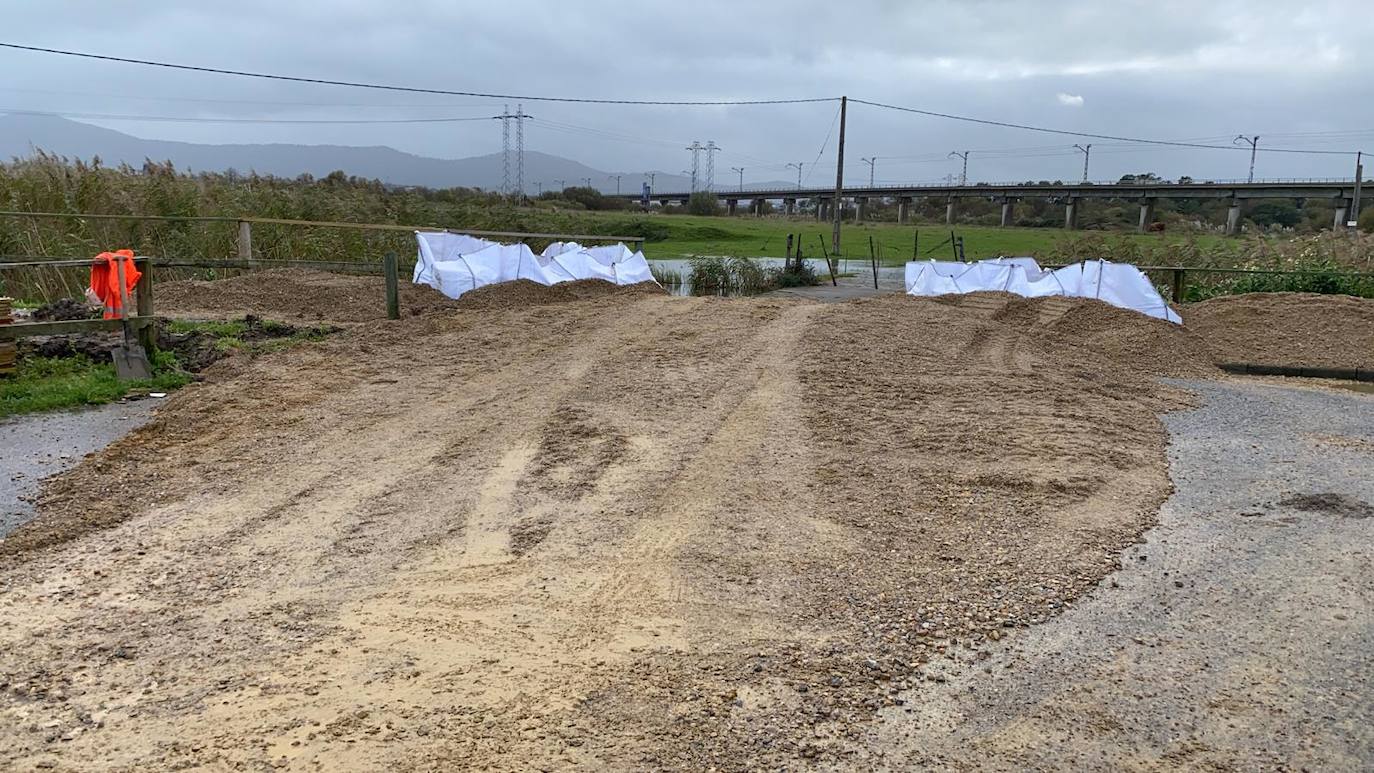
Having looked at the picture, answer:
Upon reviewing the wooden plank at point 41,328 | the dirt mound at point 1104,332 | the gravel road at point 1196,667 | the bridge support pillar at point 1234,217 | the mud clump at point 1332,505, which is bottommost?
the gravel road at point 1196,667

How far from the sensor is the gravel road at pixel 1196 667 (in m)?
3.09

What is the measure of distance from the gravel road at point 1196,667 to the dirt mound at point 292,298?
1006 cm

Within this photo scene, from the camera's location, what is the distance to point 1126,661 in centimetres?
372

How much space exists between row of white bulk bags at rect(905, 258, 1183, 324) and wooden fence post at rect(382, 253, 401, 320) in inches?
343

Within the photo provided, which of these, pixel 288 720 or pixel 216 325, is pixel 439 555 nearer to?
pixel 288 720

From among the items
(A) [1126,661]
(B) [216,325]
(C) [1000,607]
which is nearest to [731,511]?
A: (C) [1000,607]

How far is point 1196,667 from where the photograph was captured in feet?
12.1

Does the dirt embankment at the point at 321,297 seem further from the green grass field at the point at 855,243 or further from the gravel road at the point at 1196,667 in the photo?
the green grass field at the point at 855,243

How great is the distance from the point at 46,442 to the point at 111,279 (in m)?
2.82

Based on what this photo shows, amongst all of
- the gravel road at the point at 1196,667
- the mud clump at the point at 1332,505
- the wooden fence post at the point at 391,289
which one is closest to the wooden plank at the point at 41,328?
the wooden fence post at the point at 391,289

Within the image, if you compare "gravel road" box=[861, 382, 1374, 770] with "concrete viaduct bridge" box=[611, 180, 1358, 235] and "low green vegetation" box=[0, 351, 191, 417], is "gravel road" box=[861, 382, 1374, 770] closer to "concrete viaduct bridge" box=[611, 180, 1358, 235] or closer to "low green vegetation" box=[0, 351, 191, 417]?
"low green vegetation" box=[0, 351, 191, 417]

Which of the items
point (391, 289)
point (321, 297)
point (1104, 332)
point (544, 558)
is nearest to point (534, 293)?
point (391, 289)

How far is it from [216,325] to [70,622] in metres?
8.03

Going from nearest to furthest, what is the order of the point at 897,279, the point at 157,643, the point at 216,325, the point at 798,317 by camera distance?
the point at 157,643, the point at 216,325, the point at 798,317, the point at 897,279
